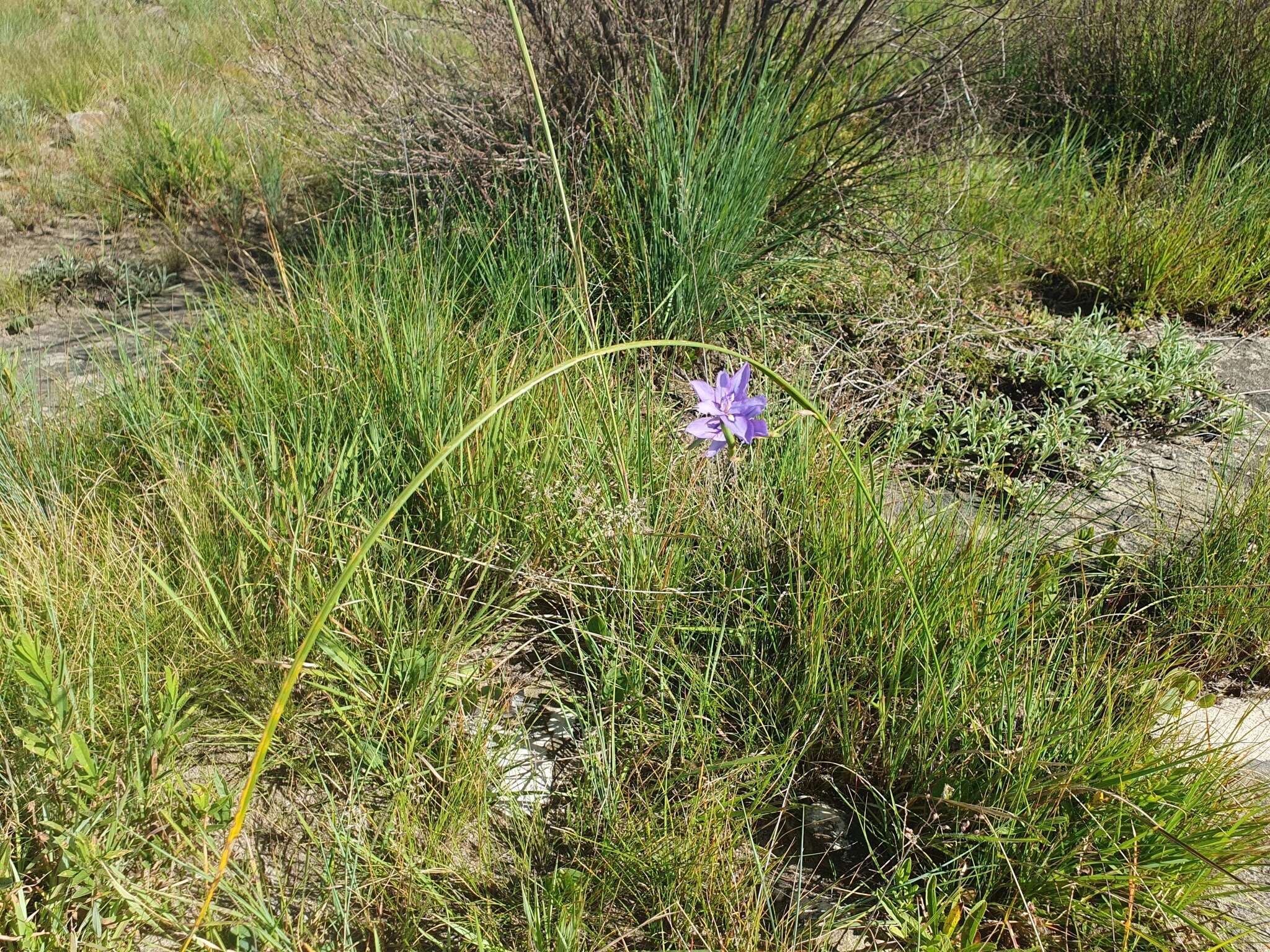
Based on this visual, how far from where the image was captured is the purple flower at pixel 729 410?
1.27 meters

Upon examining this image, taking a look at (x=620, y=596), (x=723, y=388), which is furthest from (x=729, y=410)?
(x=620, y=596)

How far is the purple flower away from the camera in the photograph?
4.16ft

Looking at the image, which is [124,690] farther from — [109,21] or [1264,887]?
[109,21]

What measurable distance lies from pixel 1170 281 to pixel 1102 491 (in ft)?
3.90

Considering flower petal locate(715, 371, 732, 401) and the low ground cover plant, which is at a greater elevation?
flower petal locate(715, 371, 732, 401)

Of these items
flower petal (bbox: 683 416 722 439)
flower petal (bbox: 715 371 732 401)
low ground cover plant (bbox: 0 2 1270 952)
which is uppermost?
flower petal (bbox: 715 371 732 401)

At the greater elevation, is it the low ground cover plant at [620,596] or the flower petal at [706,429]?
the flower petal at [706,429]

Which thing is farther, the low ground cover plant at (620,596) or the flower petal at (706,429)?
the low ground cover plant at (620,596)

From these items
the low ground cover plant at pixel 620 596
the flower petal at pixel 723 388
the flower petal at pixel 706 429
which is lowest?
the low ground cover plant at pixel 620 596

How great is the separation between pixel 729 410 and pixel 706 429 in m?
0.06

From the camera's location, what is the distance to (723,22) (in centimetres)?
299

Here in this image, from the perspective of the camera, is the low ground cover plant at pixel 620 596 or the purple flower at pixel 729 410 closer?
the purple flower at pixel 729 410

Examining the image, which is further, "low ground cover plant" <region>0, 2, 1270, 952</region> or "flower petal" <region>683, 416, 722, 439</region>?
"low ground cover plant" <region>0, 2, 1270, 952</region>

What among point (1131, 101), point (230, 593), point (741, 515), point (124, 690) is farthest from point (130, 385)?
point (1131, 101)
